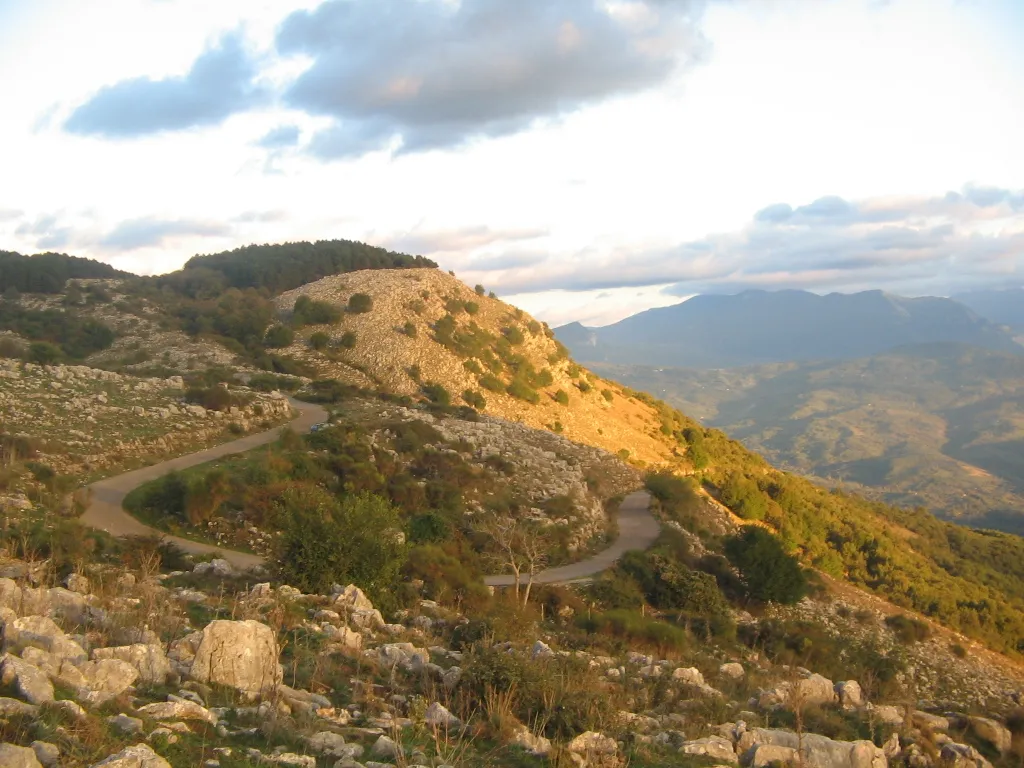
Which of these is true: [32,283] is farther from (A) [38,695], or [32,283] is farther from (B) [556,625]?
(A) [38,695]

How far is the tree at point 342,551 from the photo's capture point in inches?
572

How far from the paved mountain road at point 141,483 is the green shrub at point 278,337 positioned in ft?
65.1

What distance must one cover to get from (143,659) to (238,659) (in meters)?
0.95

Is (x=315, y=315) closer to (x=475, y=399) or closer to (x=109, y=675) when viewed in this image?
(x=475, y=399)

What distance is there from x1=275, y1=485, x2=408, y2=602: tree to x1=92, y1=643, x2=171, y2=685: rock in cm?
650

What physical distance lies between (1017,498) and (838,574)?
5535 inches

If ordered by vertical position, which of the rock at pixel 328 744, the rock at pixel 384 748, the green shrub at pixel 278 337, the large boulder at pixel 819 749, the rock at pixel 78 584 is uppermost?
the green shrub at pixel 278 337

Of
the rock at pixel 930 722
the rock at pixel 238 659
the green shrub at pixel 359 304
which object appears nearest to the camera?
the rock at pixel 238 659

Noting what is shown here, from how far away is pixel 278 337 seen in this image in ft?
167

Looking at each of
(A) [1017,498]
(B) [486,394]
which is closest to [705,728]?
(B) [486,394]

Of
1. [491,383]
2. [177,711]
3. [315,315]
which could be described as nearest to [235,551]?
[177,711]

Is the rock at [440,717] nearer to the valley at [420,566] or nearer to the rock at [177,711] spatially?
the valley at [420,566]

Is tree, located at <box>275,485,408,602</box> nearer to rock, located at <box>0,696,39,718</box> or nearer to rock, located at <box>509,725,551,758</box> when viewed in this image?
rock, located at <box>509,725,551,758</box>

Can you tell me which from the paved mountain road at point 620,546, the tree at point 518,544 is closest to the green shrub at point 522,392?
the paved mountain road at point 620,546
